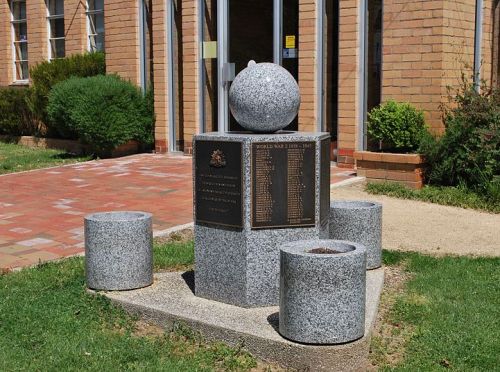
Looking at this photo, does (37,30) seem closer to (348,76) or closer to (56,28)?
(56,28)

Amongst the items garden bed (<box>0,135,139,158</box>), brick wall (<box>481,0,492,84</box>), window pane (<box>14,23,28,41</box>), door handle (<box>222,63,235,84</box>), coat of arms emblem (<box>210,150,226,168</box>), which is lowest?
garden bed (<box>0,135,139,158</box>)

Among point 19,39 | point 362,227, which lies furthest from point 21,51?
point 362,227

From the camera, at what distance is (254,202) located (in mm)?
5215

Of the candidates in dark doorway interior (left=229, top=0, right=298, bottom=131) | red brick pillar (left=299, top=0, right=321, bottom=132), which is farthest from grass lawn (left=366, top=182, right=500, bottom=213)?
dark doorway interior (left=229, top=0, right=298, bottom=131)

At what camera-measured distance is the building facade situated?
35.7 feet

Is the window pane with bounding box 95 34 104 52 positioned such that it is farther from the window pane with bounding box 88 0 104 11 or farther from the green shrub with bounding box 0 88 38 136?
the green shrub with bounding box 0 88 38 136

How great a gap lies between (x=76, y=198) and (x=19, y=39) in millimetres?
11426

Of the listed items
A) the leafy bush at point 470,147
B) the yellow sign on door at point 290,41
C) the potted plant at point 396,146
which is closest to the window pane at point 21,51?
the yellow sign on door at point 290,41

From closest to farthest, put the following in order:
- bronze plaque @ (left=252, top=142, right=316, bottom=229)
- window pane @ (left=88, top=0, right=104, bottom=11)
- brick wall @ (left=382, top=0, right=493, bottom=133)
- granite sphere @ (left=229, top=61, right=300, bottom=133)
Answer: bronze plaque @ (left=252, top=142, right=316, bottom=229) → granite sphere @ (left=229, top=61, right=300, bottom=133) → brick wall @ (left=382, top=0, right=493, bottom=133) → window pane @ (left=88, top=0, right=104, bottom=11)

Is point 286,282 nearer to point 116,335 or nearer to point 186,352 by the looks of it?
point 186,352

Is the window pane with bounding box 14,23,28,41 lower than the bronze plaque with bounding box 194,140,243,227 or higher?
higher

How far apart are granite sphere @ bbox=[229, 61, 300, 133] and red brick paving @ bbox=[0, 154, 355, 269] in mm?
2725

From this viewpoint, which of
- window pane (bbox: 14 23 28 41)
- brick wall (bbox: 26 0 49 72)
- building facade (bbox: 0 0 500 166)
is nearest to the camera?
building facade (bbox: 0 0 500 166)

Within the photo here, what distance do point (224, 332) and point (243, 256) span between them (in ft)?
2.22
